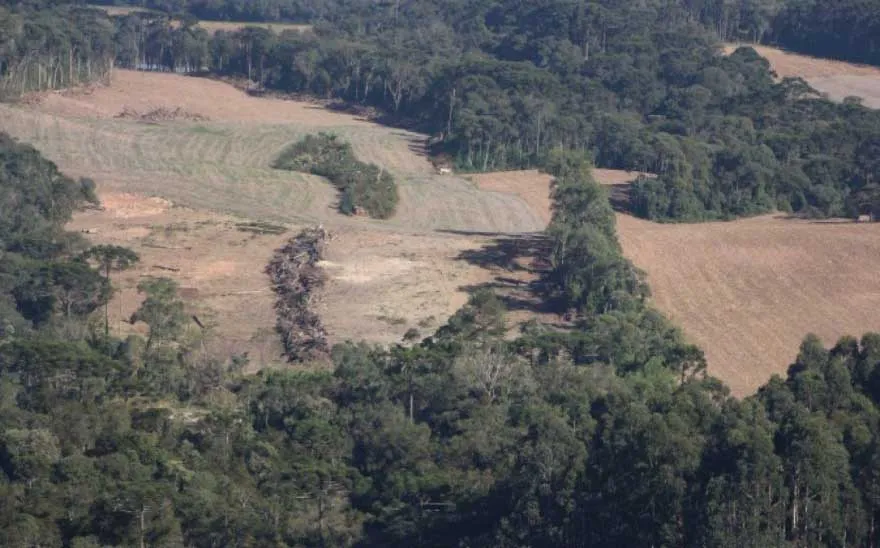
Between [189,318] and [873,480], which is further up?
[873,480]

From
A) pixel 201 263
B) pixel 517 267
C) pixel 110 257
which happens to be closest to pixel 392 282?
pixel 517 267

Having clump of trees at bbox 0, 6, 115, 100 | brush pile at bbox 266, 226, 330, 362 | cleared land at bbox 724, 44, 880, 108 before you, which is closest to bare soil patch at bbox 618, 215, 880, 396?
brush pile at bbox 266, 226, 330, 362

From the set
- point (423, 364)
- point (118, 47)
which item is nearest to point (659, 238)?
point (423, 364)

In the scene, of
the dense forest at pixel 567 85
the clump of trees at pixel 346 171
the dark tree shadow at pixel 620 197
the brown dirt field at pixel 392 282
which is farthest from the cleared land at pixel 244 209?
the dark tree shadow at pixel 620 197

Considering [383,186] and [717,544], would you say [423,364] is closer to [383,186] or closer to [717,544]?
[717,544]

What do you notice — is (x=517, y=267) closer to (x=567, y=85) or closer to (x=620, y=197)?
(x=620, y=197)

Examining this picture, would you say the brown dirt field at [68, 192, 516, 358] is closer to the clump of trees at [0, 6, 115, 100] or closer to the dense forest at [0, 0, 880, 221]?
the dense forest at [0, 0, 880, 221]

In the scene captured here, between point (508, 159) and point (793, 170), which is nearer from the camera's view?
point (793, 170)
